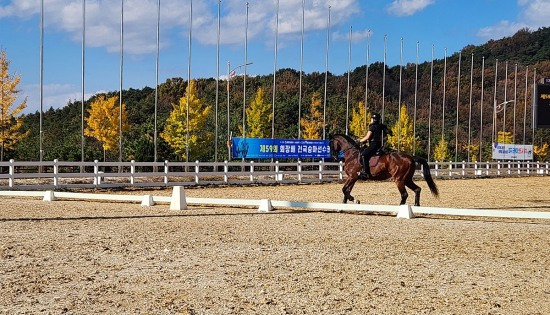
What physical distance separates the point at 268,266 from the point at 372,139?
9868 mm

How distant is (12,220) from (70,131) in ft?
322

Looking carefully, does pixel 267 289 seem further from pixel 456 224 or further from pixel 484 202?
pixel 484 202

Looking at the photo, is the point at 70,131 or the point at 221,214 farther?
the point at 70,131

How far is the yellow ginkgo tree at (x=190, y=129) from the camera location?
192 feet

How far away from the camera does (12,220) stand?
46.8 ft

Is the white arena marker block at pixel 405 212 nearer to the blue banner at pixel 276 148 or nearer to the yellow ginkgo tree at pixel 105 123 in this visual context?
the blue banner at pixel 276 148

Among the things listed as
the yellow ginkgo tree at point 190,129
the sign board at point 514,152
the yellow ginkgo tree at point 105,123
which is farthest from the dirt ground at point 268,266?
the sign board at point 514,152

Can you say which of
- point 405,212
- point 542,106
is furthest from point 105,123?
point 405,212

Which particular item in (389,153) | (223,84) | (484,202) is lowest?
(484,202)

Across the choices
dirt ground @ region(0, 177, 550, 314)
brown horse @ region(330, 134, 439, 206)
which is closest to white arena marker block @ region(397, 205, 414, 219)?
→ dirt ground @ region(0, 177, 550, 314)

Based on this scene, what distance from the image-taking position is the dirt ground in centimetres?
647

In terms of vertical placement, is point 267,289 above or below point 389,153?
below

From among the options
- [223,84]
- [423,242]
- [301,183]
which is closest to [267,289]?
[423,242]

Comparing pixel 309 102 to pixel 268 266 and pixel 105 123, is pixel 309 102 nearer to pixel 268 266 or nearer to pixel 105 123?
pixel 105 123
